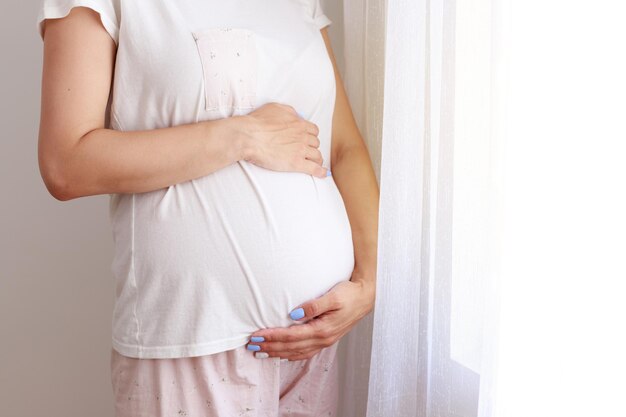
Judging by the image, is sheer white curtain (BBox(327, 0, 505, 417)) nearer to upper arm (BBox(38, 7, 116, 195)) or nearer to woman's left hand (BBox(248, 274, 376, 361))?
A: woman's left hand (BBox(248, 274, 376, 361))

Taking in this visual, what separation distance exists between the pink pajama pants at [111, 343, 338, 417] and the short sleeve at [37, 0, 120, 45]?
512mm

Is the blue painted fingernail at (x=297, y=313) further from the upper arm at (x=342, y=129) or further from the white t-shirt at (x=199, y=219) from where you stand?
the upper arm at (x=342, y=129)

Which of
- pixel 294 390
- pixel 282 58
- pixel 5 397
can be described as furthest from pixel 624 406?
pixel 5 397

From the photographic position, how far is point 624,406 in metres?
0.77

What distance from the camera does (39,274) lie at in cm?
194

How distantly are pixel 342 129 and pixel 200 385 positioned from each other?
552 millimetres

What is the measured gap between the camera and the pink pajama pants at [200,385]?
1157 mm

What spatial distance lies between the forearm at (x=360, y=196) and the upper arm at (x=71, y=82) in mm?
468

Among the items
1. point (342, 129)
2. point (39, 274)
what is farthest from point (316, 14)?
point (39, 274)

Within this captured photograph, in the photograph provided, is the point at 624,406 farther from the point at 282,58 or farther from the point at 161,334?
the point at 282,58

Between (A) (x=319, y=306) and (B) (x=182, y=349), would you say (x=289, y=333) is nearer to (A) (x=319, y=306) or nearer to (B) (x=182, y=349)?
(A) (x=319, y=306)

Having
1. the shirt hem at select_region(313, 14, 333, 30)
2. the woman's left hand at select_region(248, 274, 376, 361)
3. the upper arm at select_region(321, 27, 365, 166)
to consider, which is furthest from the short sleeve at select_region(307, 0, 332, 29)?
the woman's left hand at select_region(248, 274, 376, 361)

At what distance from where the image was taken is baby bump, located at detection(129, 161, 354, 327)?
3.76 ft

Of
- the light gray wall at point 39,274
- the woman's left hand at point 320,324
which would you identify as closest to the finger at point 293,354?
the woman's left hand at point 320,324
